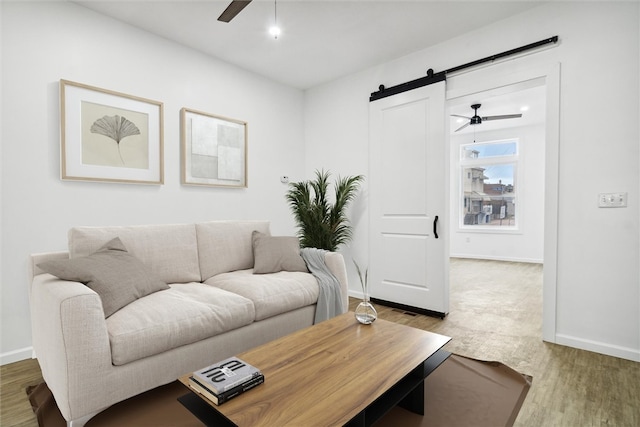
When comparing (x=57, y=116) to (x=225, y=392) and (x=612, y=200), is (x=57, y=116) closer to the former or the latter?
(x=225, y=392)

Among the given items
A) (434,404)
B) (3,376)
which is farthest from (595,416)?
(3,376)

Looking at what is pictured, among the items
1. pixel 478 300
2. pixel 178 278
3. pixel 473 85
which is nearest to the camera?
pixel 178 278

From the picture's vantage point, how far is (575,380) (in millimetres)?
2012

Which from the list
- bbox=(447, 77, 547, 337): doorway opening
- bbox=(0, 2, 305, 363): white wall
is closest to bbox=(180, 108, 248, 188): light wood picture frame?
bbox=(0, 2, 305, 363): white wall

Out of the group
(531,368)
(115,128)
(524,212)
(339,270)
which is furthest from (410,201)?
(524,212)

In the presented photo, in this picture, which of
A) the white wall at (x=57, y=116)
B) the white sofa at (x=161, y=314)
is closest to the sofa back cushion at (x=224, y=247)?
the white sofa at (x=161, y=314)

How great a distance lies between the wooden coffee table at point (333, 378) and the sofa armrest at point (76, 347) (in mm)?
529

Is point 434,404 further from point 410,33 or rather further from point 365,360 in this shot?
point 410,33

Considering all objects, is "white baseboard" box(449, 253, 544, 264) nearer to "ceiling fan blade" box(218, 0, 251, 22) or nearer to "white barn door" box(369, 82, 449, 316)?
"white barn door" box(369, 82, 449, 316)

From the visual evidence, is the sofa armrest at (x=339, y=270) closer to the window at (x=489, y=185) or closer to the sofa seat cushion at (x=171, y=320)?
the sofa seat cushion at (x=171, y=320)

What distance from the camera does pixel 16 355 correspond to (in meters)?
2.33

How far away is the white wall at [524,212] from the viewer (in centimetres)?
643

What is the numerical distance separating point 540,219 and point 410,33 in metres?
5.19

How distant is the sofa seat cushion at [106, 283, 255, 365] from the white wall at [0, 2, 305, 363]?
1.18m
